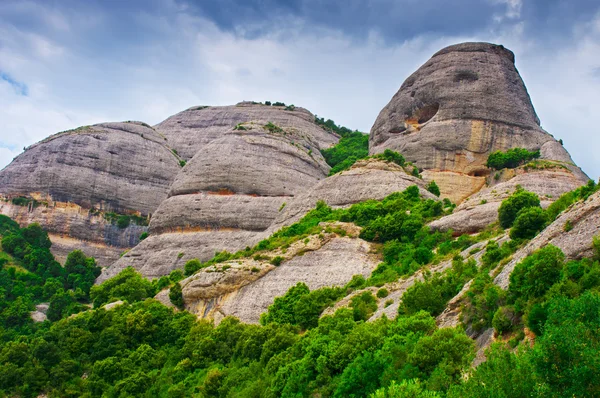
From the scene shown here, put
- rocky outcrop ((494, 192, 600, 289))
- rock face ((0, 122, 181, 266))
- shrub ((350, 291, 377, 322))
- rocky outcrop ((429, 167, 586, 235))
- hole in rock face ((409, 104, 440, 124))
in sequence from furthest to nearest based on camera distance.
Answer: rock face ((0, 122, 181, 266)) → hole in rock face ((409, 104, 440, 124)) → rocky outcrop ((429, 167, 586, 235)) → shrub ((350, 291, 377, 322)) → rocky outcrop ((494, 192, 600, 289))

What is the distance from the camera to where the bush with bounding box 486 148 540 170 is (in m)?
56.0

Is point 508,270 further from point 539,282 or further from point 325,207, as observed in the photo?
point 325,207

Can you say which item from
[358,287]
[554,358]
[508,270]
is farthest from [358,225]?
[554,358]

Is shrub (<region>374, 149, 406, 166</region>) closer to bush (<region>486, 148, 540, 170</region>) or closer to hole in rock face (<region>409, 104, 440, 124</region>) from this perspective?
bush (<region>486, 148, 540, 170</region>)

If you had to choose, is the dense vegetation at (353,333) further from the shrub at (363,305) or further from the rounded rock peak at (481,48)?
the rounded rock peak at (481,48)

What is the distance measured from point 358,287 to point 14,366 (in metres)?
19.3

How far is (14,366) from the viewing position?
127 ft

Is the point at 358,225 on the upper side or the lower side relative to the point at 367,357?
upper

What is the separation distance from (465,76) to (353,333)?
146 ft

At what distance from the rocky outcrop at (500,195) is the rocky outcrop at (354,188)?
6433 mm

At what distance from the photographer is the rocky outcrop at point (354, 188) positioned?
5072 centimetres

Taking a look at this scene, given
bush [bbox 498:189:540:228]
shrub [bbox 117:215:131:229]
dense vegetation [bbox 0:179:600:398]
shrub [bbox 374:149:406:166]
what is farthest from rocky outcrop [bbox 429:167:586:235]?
shrub [bbox 117:215:131:229]

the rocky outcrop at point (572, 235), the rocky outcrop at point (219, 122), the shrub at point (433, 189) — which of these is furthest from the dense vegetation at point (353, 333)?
the rocky outcrop at point (219, 122)

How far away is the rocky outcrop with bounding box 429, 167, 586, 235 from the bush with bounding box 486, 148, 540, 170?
6.25 ft
